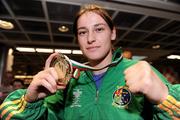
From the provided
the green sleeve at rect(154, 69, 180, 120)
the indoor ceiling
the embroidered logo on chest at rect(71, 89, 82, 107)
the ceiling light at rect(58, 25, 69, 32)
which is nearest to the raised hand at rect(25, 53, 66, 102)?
A: the embroidered logo on chest at rect(71, 89, 82, 107)

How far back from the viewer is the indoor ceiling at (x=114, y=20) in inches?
152

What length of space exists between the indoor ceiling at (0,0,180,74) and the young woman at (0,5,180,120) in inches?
99.6

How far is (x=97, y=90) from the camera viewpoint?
3.54 ft

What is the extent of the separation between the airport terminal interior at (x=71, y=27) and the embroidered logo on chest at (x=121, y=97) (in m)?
1.09

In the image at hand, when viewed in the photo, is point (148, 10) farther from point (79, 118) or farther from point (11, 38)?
point (11, 38)

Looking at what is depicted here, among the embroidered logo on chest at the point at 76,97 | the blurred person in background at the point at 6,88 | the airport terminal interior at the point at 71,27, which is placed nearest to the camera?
the embroidered logo on chest at the point at 76,97

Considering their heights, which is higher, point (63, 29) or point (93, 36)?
point (63, 29)

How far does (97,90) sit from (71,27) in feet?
13.9

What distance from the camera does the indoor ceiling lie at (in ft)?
12.7

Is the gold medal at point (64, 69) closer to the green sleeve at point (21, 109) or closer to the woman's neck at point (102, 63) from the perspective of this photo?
the green sleeve at point (21, 109)

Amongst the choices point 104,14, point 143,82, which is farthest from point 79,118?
point 104,14

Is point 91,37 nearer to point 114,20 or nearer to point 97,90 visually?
point 97,90

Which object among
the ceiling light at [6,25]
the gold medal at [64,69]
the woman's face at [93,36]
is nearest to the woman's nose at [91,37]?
the woman's face at [93,36]

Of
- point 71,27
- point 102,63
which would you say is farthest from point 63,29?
point 102,63
